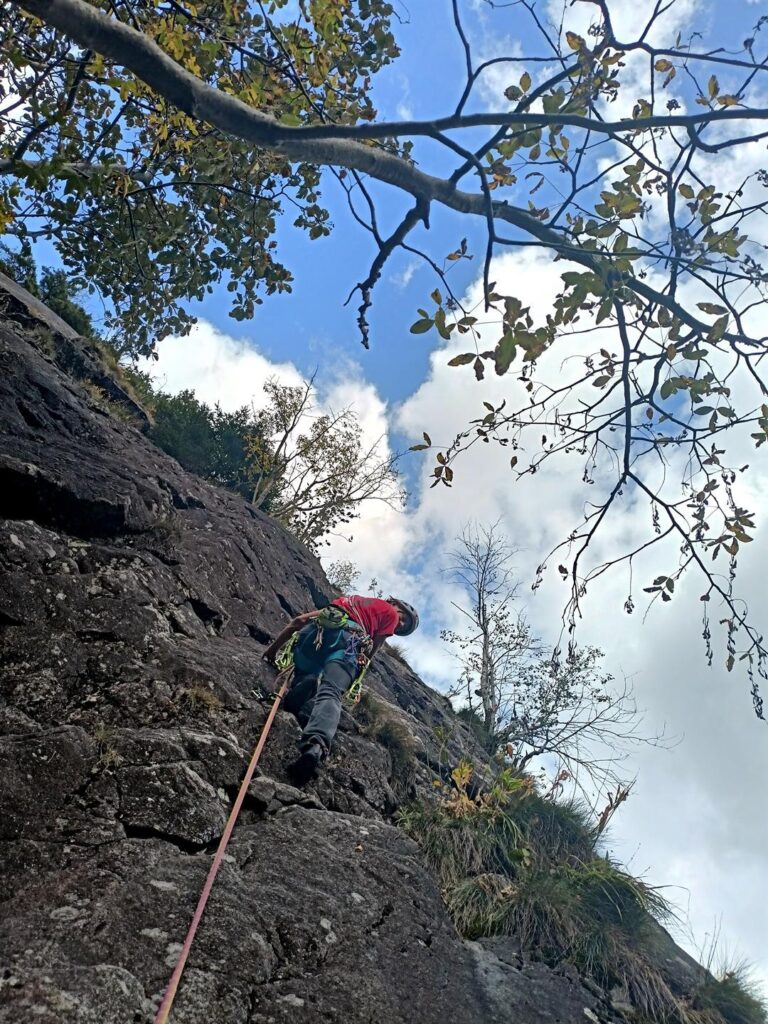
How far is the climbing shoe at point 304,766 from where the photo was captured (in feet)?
16.3

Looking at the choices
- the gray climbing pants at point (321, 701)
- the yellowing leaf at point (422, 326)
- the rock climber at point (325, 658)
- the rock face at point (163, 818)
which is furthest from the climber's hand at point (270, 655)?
the yellowing leaf at point (422, 326)

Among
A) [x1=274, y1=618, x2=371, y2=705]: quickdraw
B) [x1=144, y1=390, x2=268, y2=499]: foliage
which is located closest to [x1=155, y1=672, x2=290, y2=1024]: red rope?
[x1=274, y1=618, x2=371, y2=705]: quickdraw

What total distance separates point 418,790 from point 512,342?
479 centimetres

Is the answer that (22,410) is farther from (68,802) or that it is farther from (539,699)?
(539,699)

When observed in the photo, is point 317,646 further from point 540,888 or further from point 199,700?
point 540,888

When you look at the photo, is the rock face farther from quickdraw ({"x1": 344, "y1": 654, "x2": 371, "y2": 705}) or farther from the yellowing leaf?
the yellowing leaf

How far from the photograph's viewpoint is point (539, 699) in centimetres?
1569

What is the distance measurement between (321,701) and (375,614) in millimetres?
1609

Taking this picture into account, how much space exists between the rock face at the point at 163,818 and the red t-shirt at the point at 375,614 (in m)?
1.00

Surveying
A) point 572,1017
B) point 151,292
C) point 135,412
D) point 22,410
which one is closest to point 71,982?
point 572,1017

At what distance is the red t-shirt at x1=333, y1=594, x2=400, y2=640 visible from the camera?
274 inches

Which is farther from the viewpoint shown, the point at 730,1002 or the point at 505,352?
the point at 730,1002

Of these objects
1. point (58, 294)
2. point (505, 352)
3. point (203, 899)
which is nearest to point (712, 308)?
point (505, 352)

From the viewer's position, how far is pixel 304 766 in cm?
498
